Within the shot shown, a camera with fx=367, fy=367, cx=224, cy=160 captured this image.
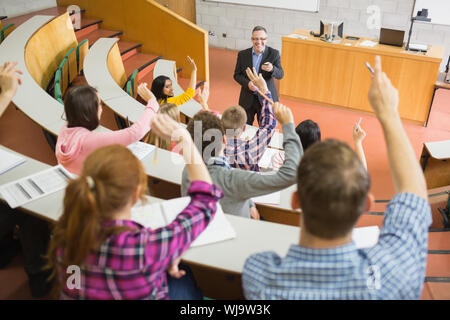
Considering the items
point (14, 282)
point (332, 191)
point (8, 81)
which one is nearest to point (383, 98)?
point (332, 191)

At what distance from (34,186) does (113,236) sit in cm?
100

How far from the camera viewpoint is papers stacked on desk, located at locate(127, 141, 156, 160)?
2.44 m

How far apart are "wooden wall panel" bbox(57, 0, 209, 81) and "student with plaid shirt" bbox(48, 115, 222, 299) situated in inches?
184

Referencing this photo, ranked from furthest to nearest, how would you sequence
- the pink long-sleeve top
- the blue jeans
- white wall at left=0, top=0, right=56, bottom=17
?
1. white wall at left=0, top=0, right=56, bottom=17
2. the pink long-sleeve top
3. the blue jeans

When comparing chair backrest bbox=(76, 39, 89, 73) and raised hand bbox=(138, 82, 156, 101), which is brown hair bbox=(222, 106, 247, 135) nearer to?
raised hand bbox=(138, 82, 156, 101)

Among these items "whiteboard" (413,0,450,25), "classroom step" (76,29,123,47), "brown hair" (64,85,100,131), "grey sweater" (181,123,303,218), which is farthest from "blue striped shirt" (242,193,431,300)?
"whiteboard" (413,0,450,25)

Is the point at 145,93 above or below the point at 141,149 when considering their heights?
above

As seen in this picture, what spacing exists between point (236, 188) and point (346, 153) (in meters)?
0.92

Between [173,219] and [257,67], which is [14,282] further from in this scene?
[257,67]

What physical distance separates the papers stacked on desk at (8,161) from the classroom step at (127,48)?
11.8ft

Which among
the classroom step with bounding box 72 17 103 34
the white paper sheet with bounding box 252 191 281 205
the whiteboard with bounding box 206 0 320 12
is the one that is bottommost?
the white paper sheet with bounding box 252 191 281 205

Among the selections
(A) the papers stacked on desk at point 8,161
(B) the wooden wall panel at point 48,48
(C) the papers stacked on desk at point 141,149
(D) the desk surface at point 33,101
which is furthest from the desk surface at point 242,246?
(B) the wooden wall panel at point 48,48

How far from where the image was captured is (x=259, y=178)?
1.73m
